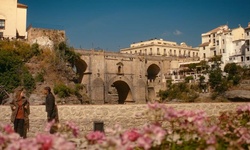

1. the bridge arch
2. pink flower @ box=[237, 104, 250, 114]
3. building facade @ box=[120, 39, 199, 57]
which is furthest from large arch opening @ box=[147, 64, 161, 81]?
pink flower @ box=[237, 104, 250, 114]

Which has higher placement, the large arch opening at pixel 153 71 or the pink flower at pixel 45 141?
the large arch opening at pixel 153 71

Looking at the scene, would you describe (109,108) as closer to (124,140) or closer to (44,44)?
(124,140)

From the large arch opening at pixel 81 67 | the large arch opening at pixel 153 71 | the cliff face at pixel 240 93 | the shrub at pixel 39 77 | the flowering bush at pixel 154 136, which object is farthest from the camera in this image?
the large arch opening at pixel 153 71

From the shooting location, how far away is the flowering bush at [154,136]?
3.61 meters

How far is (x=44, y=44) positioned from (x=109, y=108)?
24262 mm

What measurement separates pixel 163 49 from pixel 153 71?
1531 cm

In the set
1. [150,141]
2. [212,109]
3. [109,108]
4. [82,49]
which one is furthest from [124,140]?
[82,49]

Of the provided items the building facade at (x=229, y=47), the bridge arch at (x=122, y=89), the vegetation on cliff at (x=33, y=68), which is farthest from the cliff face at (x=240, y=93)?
the vegetation on cliff at (x=33, y=68)

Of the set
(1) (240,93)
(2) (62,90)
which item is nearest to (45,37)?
(2) (62,90)

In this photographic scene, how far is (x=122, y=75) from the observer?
54.5 meters

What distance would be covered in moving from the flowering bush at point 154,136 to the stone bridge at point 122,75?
43.4 metres

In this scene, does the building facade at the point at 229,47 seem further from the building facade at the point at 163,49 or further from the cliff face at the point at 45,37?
the cliff face at the point at 45,37

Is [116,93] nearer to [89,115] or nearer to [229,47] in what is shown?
[229,47]

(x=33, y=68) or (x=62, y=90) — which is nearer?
(x=62, y=90)
